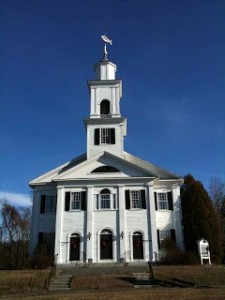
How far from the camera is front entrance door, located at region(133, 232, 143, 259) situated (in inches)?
1186

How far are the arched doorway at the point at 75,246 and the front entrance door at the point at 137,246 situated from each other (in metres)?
4.73

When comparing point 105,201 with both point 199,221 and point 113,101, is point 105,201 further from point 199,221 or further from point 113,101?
point 113,101

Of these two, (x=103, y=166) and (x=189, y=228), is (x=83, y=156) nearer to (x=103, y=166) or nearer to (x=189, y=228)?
(x=103, y=166)

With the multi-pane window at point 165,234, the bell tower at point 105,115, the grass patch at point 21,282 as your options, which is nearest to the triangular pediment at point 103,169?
the bell tower at point 105,115

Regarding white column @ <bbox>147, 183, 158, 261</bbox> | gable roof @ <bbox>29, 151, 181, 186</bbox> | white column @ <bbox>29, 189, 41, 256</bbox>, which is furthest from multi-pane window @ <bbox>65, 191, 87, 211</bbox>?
white column @ <bbox>147, 183, 158, 261</bbox>

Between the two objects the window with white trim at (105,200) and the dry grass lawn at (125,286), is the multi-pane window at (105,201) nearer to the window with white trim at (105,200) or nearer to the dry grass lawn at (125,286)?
the window with white trim at (105,200)

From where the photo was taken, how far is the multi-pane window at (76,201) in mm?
32062

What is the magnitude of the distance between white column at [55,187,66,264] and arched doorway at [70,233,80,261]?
85 cm

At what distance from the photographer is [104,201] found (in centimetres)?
3206

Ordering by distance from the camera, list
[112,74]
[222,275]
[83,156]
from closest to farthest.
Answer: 1. [222,275]
2. [83,156]
3. [112,74]

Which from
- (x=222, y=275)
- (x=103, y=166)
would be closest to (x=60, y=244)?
(x=103, y=166)

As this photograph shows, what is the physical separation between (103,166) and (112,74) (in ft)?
38.4

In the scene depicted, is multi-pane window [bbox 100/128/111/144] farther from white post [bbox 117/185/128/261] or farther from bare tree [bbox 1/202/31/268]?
bare tree [bbox 1/202/31/268]

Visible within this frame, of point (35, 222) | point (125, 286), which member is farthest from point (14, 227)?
point (125, 286)
